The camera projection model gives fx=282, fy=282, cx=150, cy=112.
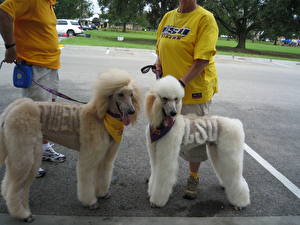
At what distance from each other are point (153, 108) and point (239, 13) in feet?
91.3

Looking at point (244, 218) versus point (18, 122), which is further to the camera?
point (244, 218)

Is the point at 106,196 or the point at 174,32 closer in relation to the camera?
the point at 174,32

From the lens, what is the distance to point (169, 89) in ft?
8.34

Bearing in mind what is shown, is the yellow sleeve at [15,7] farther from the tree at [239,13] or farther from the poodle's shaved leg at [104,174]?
the tree at [239,13]

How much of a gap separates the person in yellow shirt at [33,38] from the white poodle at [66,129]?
60 centimetres

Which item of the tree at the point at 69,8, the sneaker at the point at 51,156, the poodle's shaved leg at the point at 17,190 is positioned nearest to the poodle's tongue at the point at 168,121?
the poodle's shaved leg at the point at 17,190

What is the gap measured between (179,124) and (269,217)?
132 centimetres

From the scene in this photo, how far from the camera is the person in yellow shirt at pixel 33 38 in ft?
8.77

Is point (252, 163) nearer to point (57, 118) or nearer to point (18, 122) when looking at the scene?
point (57, 118)

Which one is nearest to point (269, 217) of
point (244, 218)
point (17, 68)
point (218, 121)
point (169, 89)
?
point (244, 218)

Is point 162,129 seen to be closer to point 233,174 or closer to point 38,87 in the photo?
point 233,174

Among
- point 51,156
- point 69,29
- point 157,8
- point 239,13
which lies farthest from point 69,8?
point 51,156

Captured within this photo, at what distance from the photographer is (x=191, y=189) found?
3143 millimetres

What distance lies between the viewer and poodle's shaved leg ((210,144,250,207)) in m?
2.88
